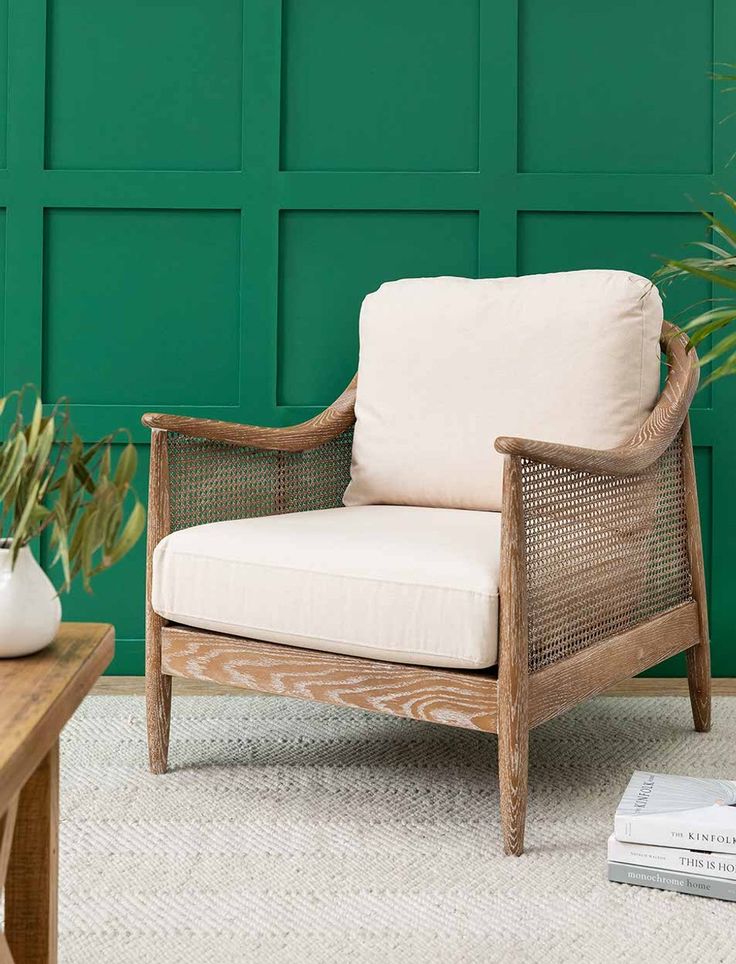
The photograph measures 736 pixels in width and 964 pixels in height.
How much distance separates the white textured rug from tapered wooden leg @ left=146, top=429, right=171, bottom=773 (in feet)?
0.17

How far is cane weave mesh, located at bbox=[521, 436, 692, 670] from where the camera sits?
1.48 m

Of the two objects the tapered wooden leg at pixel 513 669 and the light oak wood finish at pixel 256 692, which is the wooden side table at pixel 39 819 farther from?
the light oak wood finish at pixel 256 692

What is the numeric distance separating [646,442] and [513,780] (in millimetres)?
638

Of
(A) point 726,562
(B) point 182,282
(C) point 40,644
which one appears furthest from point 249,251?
(C) point 40,644

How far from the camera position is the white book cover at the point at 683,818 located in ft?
4.27

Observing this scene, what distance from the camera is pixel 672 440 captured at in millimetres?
1852

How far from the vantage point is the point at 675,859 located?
1.33 m

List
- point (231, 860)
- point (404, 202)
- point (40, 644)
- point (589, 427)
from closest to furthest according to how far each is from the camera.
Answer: point (40, 644)
point (231, 860)
point (589, 427)
point (404, 202)

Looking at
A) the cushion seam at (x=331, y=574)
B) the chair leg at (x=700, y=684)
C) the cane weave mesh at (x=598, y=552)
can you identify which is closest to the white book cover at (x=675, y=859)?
the cane weave mesh at (x=598, y=552)

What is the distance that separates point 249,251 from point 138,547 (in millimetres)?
750

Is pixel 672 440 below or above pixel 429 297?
below

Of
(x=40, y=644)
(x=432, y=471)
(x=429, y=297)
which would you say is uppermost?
(x=429, y=297)

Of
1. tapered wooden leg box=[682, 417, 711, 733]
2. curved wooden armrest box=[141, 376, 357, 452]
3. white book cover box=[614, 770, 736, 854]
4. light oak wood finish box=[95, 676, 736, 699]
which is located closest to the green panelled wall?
light oak wood finish box=[95, 676, 736, 699]

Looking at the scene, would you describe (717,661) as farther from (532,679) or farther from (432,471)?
(532,679)
